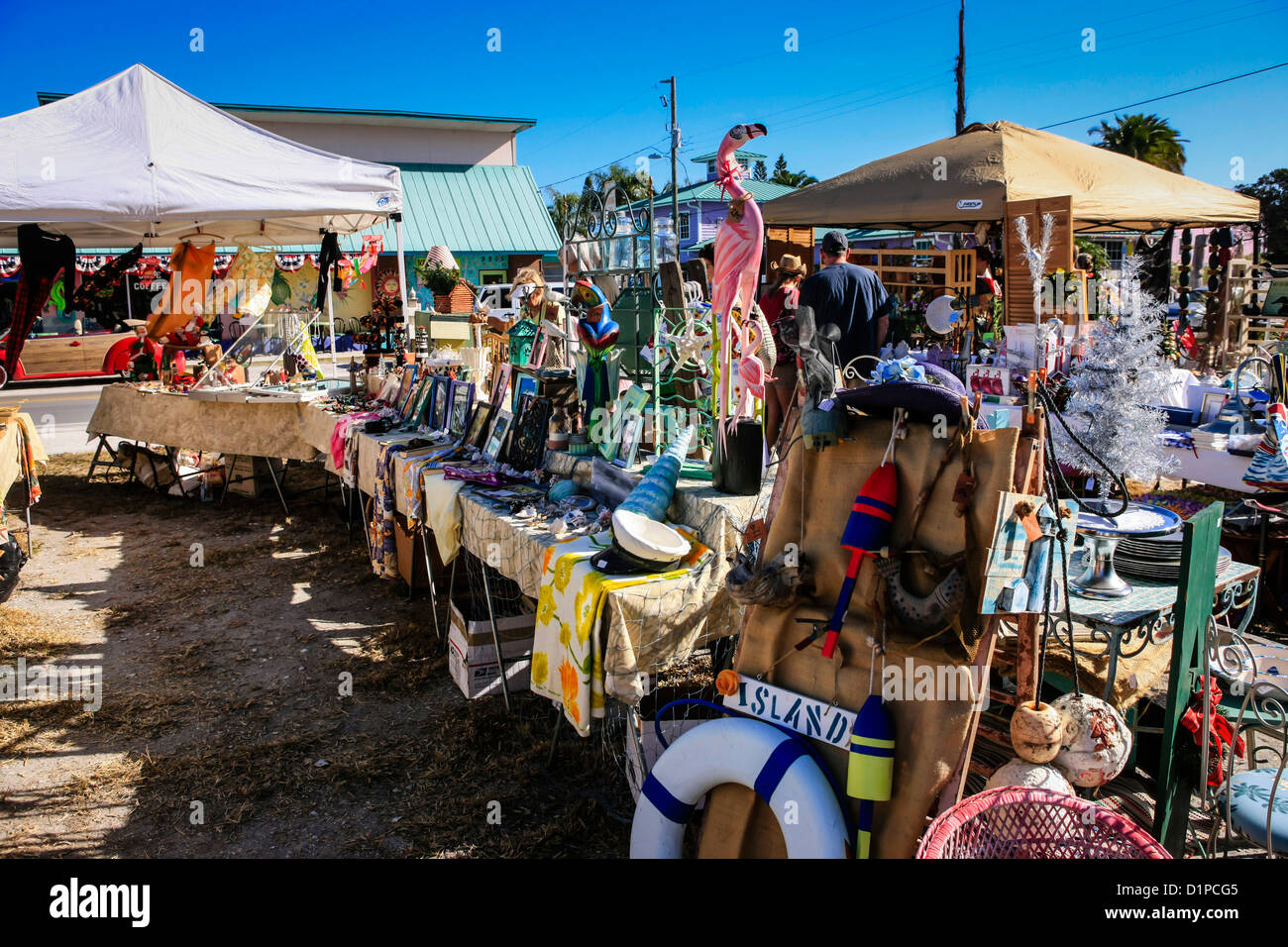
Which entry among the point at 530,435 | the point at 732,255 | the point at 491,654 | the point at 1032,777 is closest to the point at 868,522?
the point at 1032,777

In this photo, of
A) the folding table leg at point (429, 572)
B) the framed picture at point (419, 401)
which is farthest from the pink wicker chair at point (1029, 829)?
the framed picture at point (419, 401)

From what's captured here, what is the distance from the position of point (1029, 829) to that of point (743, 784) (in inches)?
26.8

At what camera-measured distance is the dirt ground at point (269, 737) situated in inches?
121

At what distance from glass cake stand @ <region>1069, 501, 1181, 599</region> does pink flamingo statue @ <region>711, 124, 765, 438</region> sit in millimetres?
1235

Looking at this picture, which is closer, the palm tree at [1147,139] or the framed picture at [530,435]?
the framed picture at [530,435]

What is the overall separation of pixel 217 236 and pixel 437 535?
653 cm

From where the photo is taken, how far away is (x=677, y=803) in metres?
2.41

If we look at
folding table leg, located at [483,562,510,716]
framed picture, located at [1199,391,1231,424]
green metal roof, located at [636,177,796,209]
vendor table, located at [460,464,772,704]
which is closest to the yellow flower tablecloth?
vendor table, located at [460,464,772,704]

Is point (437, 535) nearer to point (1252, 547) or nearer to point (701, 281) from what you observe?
point (701, 281)

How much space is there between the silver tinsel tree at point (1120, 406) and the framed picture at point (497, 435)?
2.53 metres

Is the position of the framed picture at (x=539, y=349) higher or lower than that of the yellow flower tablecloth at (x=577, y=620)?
higher

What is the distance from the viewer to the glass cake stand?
9.25 ft

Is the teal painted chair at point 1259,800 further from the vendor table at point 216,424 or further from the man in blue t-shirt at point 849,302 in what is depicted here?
the vendor table at point 216,424
